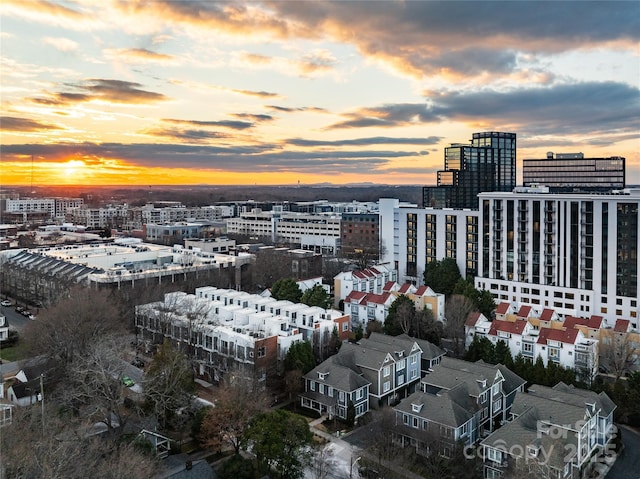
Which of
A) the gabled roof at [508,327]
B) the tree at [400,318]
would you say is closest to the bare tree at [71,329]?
the tree at [400,318]

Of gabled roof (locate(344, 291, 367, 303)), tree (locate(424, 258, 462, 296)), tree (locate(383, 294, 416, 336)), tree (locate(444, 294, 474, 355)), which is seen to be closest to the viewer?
tree (locate(444, 294, 474, 355))

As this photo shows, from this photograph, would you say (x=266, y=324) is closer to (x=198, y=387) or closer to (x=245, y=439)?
(x=198, y=387)

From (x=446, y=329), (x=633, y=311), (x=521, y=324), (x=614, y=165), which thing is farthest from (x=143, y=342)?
(x=614, y=165)

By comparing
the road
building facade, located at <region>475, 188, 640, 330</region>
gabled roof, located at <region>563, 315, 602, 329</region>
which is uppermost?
building facade, located at <region>475, 188, 640, 330</region>

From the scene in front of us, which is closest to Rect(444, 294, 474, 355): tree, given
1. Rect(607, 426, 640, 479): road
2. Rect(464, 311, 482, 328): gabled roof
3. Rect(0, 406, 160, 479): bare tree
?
Rect(464, 311, 482, 328): gabled roof

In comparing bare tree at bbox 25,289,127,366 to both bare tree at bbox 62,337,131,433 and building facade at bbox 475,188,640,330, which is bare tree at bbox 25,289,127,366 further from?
building facade at bbox 475,188,640,330
